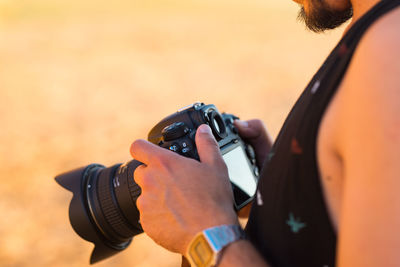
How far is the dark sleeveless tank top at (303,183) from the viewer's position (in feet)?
2.22

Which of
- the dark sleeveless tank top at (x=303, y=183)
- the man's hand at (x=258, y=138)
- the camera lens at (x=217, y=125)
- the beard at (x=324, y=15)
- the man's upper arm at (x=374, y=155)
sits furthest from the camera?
the man's hand at (x=258, y=138)

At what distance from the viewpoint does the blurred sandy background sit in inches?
125

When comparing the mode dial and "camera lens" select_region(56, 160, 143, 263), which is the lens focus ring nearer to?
"camera lens" select_region(56, 160, 143, 263)

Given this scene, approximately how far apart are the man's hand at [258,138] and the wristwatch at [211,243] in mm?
614

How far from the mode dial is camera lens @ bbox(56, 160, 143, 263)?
14 centimetres

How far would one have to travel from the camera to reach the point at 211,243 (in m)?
0.78

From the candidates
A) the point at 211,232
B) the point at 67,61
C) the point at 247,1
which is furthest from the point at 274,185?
the point at 247,1

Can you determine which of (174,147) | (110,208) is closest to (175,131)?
(174,147)

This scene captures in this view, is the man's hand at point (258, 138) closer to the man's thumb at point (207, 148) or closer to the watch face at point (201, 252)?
the man's thumb at point (207, 148)

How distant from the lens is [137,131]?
4.26m

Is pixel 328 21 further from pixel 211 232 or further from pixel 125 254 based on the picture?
pixel 125 254

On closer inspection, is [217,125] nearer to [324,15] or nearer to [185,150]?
[185,150]

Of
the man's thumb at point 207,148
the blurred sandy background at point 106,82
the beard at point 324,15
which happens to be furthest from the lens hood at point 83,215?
the blurred sandy background at point 106,82

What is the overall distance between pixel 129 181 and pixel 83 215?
0.21 metres
